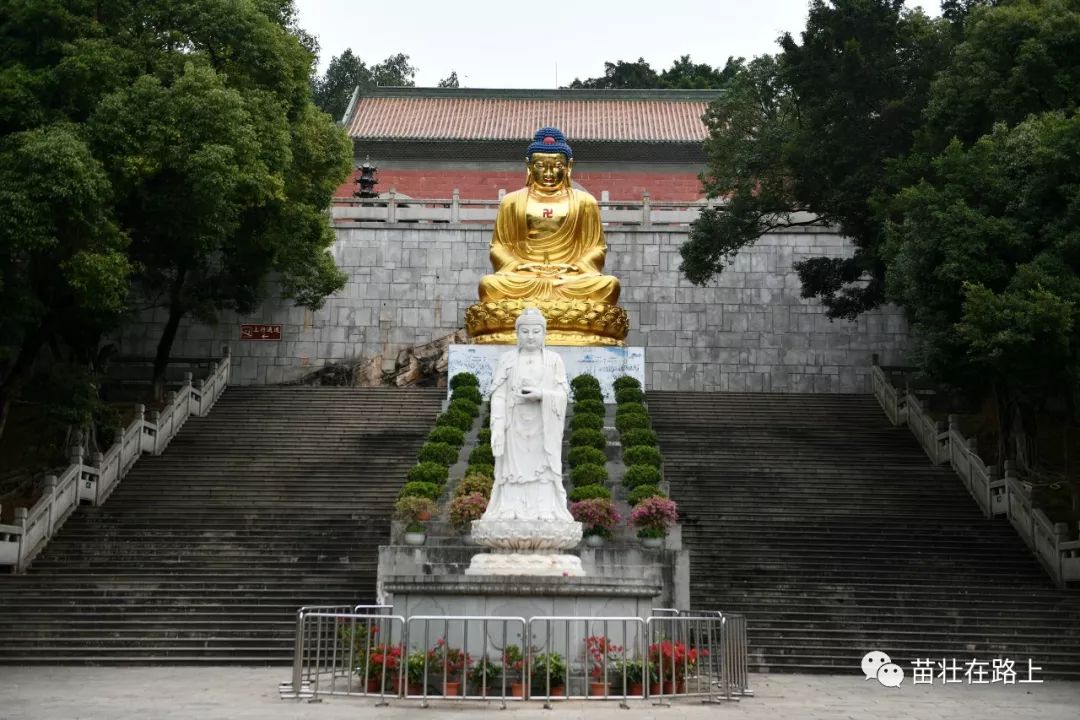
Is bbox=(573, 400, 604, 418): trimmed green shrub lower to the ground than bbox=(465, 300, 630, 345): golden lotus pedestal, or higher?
lower

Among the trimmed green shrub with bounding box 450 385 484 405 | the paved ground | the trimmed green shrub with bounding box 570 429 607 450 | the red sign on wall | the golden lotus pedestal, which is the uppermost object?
the red sign on wall

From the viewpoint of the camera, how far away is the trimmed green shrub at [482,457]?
1670 cm

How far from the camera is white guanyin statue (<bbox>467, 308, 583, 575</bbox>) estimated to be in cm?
1147

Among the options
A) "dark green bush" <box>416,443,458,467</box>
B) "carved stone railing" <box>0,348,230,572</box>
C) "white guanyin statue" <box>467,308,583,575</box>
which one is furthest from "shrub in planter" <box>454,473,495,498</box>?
"carved stone railing" <box>0,348,230,572</box>

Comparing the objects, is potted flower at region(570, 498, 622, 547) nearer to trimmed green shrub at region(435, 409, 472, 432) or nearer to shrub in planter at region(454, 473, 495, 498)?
shrub in planter at region(454, 473, 495, 498)

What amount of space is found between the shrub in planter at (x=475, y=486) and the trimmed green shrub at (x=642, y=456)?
2092mm

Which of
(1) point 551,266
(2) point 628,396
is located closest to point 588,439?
(2) point 628,396

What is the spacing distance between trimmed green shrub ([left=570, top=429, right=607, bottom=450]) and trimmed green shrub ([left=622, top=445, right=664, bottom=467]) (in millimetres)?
776

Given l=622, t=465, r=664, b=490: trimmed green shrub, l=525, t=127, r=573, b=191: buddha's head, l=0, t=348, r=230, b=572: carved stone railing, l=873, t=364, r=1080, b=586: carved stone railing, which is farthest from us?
l=525, t=127, r=573, b=191: buddha's head

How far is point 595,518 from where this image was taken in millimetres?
14688

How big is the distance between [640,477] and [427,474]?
101 inches

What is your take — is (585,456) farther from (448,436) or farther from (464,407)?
(464,407)

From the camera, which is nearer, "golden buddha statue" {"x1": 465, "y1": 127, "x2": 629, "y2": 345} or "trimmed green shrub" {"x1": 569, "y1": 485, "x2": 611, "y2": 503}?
"trimmed green shrub" {"x1": 569, "y1": 485, "x2": 611, "y2": 503}

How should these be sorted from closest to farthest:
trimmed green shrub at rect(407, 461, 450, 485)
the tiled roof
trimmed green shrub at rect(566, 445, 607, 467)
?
1. trimmed green shrub at rect(407, 461, 450, 485)
2. trimmed green shrub at rect(566, 445, 607, 467)
3. the tiled roof
